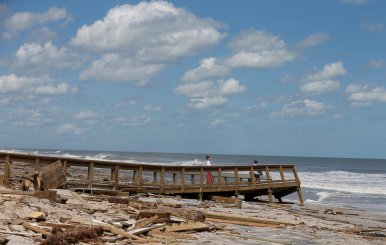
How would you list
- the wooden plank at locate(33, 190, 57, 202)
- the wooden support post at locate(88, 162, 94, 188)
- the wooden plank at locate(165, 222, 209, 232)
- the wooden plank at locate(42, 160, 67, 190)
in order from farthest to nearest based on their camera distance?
the wooden support post at locate(88, 162, 94, 188) → the wooden plank at locate(42, 160, 67, 190) → the wooden plank at locate(33, 190, 57, 202) → the wooden plank at locate(165, 222, 209, 232)

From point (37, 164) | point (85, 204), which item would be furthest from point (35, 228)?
point (37, 164)

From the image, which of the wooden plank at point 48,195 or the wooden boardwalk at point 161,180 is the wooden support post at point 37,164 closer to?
the wooden boardwalk at point 161,180

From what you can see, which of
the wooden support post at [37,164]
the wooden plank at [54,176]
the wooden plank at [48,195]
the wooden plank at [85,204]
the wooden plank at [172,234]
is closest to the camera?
the wooden plank at [172,234]

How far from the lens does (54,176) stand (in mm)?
18156

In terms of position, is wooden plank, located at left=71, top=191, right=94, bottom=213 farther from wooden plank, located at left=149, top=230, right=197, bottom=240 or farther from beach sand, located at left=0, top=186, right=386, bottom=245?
wooden plank, located at left=149, top=230, right=197, bottom=240

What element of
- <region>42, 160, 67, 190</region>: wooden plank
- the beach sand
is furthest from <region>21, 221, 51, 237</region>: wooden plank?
<region>42, 160, 67, 190</region>: wooden plank

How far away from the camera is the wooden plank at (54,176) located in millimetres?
17641

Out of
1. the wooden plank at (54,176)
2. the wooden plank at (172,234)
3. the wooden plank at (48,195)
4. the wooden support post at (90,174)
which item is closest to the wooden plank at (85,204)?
the wooden plank at (48,195)

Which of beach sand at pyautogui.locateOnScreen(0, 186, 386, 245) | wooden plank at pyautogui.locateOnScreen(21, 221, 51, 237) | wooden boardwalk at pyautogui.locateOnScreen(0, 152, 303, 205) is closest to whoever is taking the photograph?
wooden plank at pyautogui.locateOnScreen(21, 221, 51, 237)

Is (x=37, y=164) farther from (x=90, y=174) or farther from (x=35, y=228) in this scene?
(x=35, y=228)

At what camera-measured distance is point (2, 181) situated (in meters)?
17.0

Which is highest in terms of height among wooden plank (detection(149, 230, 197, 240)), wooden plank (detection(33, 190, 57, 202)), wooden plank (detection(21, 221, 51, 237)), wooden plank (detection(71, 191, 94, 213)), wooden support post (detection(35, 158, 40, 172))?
wooden support post (detection(35, 158, 40, 172))

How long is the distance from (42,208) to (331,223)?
1082cm

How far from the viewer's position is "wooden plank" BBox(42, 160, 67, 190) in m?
17.6
